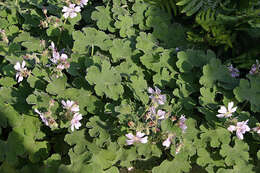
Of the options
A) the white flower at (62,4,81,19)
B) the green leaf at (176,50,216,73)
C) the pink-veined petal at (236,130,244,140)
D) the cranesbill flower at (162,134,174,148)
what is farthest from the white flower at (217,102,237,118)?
the white flower at (62,4,81,19)

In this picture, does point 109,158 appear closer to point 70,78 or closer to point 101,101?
point 101,101

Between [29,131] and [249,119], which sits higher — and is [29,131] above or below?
below

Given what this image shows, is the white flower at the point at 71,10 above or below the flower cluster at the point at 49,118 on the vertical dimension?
above

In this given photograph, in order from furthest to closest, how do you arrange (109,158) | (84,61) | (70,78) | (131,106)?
(70,78)
(84,61)
(131,106)
(109,158)

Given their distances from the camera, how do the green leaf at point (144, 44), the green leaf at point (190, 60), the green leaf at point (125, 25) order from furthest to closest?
the green leaf at point (125, 25), the green leaf at point (144, 44), the green leaf at point (190, 60)

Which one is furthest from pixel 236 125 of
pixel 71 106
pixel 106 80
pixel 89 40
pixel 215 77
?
pixel 89 40

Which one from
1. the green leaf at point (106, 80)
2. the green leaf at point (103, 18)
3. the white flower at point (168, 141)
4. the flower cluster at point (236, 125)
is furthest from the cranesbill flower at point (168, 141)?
the green leaf at point (103, 18)

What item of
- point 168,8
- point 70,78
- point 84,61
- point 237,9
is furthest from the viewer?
point 168,8

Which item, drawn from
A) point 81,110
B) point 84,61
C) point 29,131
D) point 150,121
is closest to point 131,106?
point 150,121

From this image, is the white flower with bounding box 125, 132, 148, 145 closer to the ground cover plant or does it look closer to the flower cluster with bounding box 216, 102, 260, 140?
the ground cover plant

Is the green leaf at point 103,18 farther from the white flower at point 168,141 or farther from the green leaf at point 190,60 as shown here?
the white flower at point 168,141
